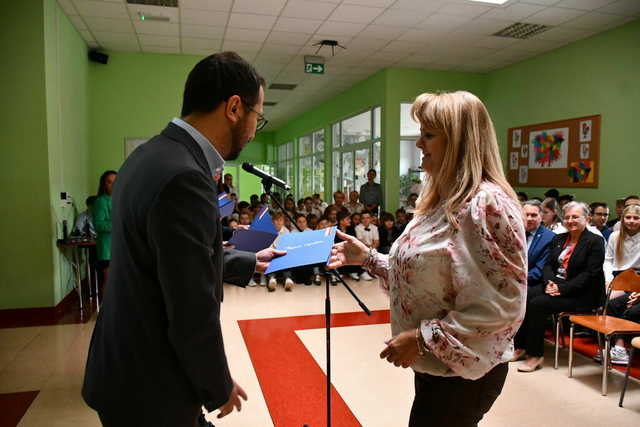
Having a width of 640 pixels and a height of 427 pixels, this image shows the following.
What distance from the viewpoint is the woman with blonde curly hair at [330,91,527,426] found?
1.13 m

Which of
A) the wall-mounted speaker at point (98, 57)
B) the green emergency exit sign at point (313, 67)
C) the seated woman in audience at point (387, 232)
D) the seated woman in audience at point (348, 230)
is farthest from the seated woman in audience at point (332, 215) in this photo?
the wall-mounted speaker at point (98, 57)

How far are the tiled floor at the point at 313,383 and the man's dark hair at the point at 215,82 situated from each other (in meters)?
2.01

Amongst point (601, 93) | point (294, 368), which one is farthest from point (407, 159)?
point (294, 368)

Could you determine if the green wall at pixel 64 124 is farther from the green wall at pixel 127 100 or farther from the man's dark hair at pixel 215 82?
the man's dark hair at pixel 215 82

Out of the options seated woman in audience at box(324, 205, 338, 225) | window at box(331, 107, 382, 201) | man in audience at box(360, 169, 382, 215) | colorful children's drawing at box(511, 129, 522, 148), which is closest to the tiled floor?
seated woman in audience at box(324, 205, 338, 225)

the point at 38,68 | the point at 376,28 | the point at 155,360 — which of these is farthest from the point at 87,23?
the point at 155,360

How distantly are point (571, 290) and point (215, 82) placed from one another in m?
3.25

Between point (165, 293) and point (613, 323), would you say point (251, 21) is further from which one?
point (165, 293)

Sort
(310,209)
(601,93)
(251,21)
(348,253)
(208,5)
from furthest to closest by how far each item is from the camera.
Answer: (310,209)
(601,93)
(251,21)
(208,5)
(348,253)

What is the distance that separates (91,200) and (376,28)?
426 centimetres

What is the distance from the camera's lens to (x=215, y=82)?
1.06 m

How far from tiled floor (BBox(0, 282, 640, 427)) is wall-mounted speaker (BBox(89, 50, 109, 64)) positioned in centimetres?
422

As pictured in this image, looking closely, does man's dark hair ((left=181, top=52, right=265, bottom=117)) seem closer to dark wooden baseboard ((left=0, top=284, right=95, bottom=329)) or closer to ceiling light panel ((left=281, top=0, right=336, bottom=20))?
dark wooden baseboard ((left=0, top=284, right=95, bottom=329))

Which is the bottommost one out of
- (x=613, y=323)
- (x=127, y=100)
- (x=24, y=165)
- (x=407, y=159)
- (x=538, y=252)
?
(x=613, y=323)
